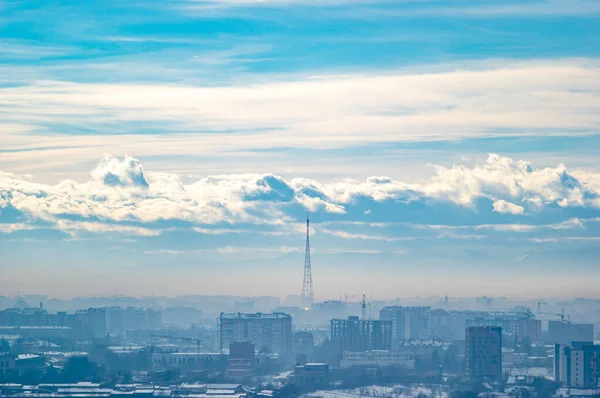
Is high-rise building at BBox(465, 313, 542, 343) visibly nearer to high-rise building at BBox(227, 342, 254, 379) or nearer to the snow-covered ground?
high-rise building at BBox(227, 342, 254, 379)

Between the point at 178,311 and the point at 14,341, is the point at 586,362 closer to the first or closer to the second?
the point at 14,341

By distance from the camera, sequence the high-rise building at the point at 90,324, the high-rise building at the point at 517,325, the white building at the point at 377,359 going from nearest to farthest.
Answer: the white building at the point at 377,359
the high-rise building at the point at 517,325
the high-rise building at the point at 90,324

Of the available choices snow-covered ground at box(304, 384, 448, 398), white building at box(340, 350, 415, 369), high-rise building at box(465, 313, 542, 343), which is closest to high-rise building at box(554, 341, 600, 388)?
snow-covered ground at box(304, 384, 448, 398)

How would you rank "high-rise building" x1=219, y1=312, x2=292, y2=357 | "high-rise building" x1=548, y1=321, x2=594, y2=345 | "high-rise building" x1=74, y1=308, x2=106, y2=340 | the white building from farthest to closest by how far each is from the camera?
"high-rise building" x1=74, y1=308, x2=106, y2=340, "high-rise building" x1=548, y1=321, x2=594, y2=345, "high-rise building" x1=219, y1=312, x2=292, y2=357, the white building

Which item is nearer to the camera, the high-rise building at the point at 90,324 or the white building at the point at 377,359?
the white building at the point at 377,359

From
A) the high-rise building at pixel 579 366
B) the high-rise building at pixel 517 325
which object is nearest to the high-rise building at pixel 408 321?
the high-rise building at pixel 517 325

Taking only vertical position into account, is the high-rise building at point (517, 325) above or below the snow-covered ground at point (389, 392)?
above

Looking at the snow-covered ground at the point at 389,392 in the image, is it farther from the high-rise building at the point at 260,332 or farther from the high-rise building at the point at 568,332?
the high-rise building at the point at 568,332

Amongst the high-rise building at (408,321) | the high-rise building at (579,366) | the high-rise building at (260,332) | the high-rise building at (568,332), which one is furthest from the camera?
the high-rise building at (408,321)
